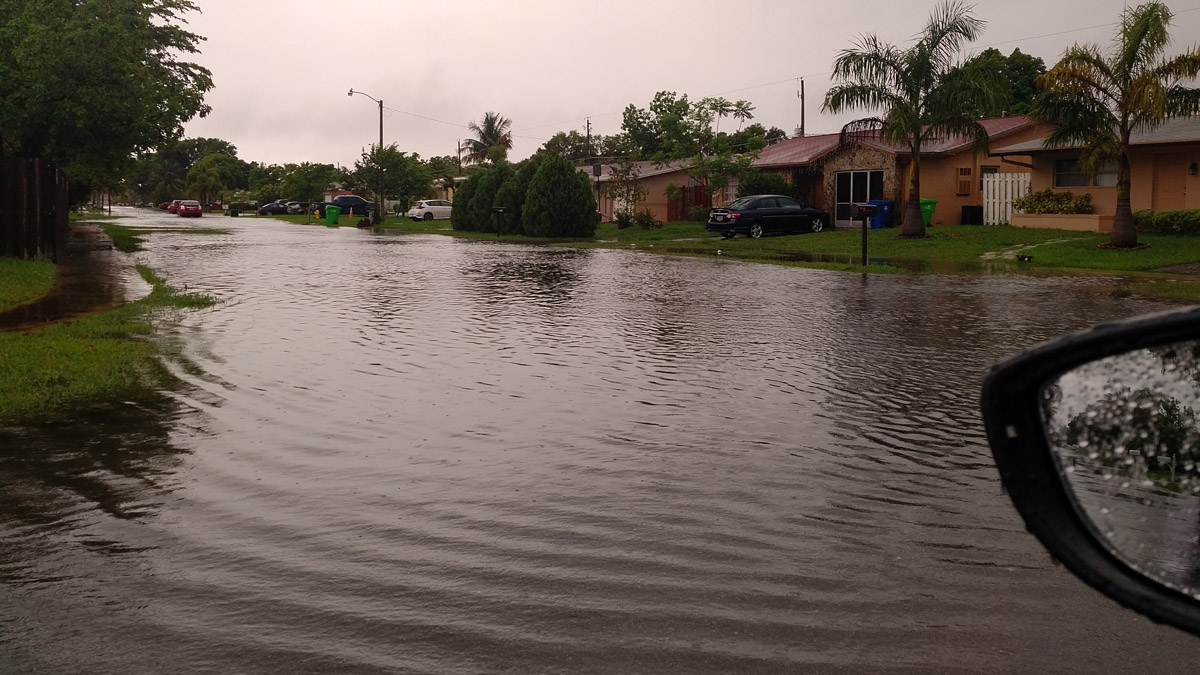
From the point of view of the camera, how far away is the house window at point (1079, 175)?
3625cm

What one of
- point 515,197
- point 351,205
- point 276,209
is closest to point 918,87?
point 515,197

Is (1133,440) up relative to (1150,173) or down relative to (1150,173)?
down

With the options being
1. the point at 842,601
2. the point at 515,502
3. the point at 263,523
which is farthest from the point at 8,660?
the point at 842,601

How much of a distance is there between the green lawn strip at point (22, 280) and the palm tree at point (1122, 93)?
23075 mm

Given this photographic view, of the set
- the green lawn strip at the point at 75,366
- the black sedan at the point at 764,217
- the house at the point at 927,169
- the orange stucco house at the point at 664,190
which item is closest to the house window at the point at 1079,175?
the house at the point at 927,169

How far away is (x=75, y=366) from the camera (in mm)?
10344

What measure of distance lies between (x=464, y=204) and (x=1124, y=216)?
108ft

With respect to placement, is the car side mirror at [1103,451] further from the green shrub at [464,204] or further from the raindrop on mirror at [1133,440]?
the green shrub at [464,204]

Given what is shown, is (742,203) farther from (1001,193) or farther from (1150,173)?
(1150,173)

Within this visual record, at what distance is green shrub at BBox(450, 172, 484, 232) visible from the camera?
5492 centimetres

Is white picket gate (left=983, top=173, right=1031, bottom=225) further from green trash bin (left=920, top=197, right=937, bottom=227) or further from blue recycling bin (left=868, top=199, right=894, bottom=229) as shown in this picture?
blue recycling bin (left=868, top=199, right=894, bottom=229)

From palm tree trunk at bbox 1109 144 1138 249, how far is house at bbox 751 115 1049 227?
1219 centimetres

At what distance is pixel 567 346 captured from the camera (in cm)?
1242

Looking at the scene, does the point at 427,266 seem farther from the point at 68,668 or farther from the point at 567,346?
the point at 68,668
